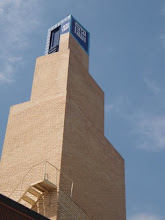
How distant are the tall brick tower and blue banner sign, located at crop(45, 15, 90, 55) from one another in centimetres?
105

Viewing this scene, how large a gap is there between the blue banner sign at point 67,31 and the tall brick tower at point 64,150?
1.05 m

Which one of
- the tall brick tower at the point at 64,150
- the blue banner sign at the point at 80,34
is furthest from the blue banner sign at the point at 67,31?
the tall brick tower at the point at 64,150

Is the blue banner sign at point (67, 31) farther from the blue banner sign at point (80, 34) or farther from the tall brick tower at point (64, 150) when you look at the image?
the tall brick tower at point (64, 150)

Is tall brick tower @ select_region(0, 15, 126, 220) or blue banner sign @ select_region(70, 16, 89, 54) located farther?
blue banner sign @ select_region(70, 16, 89, 54)

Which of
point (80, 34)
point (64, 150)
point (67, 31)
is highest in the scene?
point (80, 34)

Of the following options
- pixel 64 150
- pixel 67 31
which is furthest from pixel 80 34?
pixel 64 150

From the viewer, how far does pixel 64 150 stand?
57.9 ft

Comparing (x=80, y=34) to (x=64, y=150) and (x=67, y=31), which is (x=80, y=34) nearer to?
(x=67, y=31)

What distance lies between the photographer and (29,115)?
20.2 metres

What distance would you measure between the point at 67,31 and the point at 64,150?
1001 cm

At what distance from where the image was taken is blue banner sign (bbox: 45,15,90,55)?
2519 centimetres

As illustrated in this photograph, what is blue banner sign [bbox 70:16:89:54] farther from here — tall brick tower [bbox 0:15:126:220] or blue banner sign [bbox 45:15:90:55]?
tall brick tower [bbox 0:15:126:220]

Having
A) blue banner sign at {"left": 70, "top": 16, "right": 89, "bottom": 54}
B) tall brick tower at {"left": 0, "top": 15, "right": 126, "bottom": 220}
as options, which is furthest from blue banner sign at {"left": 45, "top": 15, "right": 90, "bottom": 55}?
tall brick tower at {"left": 0, "top": 15, "right": 126, "bottom": 220}

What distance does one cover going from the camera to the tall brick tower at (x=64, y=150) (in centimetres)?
1666
